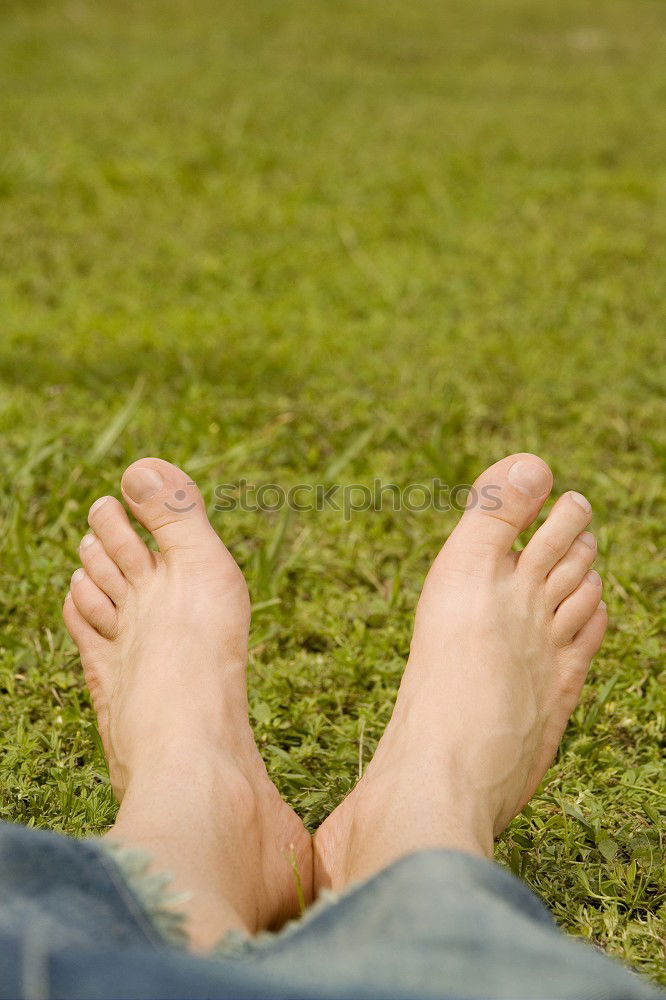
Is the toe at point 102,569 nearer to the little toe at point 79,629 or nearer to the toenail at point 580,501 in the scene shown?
the little toe at point 79,629

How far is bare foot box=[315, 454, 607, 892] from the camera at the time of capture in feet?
4.89

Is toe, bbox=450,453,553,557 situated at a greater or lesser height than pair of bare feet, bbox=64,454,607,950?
greater

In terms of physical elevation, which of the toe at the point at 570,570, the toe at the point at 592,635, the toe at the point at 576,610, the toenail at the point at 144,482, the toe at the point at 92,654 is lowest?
the toe at the point at 92,654

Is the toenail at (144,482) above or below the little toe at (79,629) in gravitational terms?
above

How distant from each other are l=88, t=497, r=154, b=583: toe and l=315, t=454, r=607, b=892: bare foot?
0.58m

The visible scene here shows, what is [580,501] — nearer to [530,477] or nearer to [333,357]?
[530,477]

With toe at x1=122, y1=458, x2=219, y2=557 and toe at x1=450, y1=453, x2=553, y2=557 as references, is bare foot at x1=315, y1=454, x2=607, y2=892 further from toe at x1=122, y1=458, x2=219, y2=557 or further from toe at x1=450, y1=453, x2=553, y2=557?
toe at x1=122, y1=458, x2=219, y2=557

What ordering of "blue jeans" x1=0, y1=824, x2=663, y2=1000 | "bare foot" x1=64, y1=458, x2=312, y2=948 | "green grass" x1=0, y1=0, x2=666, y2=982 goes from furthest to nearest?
"green grass" x1=0, y1=0, x2=666, y2=982 → "bare foot" x1=64, y1=458, x2=312, y2=948 → "blue jeans" x1=0, y1=824, x2=663, y2=1000

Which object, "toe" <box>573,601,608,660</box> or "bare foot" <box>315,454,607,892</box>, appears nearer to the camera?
"bare foot" <box>315,454,607,892</box>

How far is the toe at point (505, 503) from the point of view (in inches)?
74.4

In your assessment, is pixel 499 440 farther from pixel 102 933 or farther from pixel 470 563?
pixel 102 933

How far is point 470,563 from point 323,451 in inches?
30.1

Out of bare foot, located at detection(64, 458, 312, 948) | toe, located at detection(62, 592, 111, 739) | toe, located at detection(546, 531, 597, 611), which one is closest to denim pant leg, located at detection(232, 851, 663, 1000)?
bare foot, located at detection(64, 458, 312, 948)

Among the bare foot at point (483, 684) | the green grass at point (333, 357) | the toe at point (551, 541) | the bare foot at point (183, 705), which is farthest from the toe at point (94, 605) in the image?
the toe at point (551, 541)
